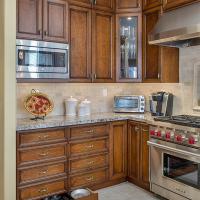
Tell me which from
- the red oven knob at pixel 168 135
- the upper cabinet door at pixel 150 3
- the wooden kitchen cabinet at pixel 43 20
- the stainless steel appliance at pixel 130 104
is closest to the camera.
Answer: the red oven knob at pixel 168 135

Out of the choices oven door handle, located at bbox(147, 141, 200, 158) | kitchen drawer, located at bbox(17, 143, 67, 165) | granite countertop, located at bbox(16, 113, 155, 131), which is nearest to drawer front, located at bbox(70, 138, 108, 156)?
kitchen drawer, located at bbox(17, 143, 67, 165)

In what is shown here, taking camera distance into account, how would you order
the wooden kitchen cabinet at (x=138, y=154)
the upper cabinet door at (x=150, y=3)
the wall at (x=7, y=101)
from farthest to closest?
the upper cabinet door at (x=150, y=3) → the wooden kitchen cabinet at (x=138, y=154) → the wall at (x=7, y=101)

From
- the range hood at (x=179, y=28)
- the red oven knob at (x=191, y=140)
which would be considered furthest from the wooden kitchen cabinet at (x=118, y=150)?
the range hood at (x=179, y=28)

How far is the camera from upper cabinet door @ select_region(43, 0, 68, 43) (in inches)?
120

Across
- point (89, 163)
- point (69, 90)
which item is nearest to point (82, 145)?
point (89, 163)

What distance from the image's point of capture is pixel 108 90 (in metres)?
4.01

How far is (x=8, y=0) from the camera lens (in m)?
2.33

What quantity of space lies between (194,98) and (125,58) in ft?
3.65

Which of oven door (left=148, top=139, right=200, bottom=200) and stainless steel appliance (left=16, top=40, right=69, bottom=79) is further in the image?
stainless steel appliance (left=16, top=40, right=69, bottom=79)

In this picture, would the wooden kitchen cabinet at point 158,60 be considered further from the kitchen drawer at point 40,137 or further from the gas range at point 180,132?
the kitchen drawer at point 40,137

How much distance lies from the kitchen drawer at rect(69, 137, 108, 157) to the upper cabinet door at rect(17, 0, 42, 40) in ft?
4.41

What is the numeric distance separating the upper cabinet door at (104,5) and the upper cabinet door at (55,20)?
46 centimetres

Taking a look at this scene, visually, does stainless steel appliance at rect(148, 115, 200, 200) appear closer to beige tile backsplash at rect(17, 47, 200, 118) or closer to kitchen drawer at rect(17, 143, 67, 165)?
beige tile backsplash at rect(17, 47, 200, 118)

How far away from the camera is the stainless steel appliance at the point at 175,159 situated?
256cm
